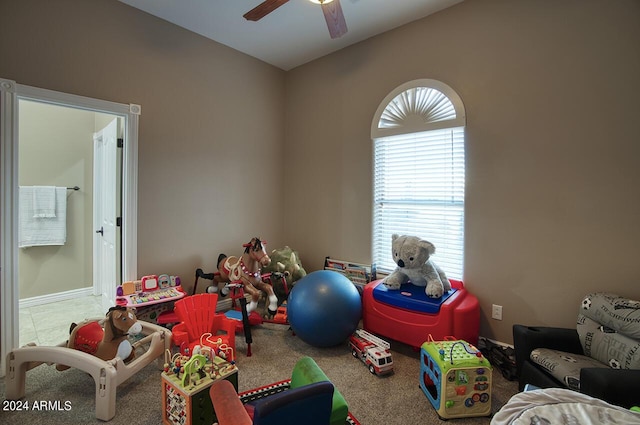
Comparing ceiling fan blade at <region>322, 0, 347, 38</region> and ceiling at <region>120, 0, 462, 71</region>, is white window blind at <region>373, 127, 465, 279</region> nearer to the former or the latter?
ceiling at <region>120, 0, 462, 71</region>

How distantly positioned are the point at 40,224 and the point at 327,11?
13.9ft

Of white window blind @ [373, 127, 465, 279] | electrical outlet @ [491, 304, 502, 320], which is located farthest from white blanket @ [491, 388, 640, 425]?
white window blind @ [373, 127, 465, 279]

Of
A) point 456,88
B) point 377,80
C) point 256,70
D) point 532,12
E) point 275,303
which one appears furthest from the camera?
point 256,70

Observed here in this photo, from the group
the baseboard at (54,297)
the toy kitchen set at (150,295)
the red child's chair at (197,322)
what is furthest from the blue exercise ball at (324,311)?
the baseboard at (54,297)

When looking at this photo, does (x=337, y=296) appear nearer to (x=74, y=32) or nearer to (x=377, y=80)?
(x=377, y=80)

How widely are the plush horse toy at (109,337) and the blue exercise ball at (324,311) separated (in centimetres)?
120

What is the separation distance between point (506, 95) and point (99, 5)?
3.53m

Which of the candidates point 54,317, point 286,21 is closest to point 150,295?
point 54,317

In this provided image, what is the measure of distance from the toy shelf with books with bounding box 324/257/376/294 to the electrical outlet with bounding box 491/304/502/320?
115 cm

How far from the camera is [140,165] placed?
297 cm

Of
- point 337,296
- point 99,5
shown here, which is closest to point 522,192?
point 337,296

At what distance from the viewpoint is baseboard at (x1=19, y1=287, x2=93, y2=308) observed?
372cm

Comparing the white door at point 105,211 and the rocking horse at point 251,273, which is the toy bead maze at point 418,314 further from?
the white door at point 105,211

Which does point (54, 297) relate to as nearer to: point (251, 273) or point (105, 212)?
point (105, 212)
